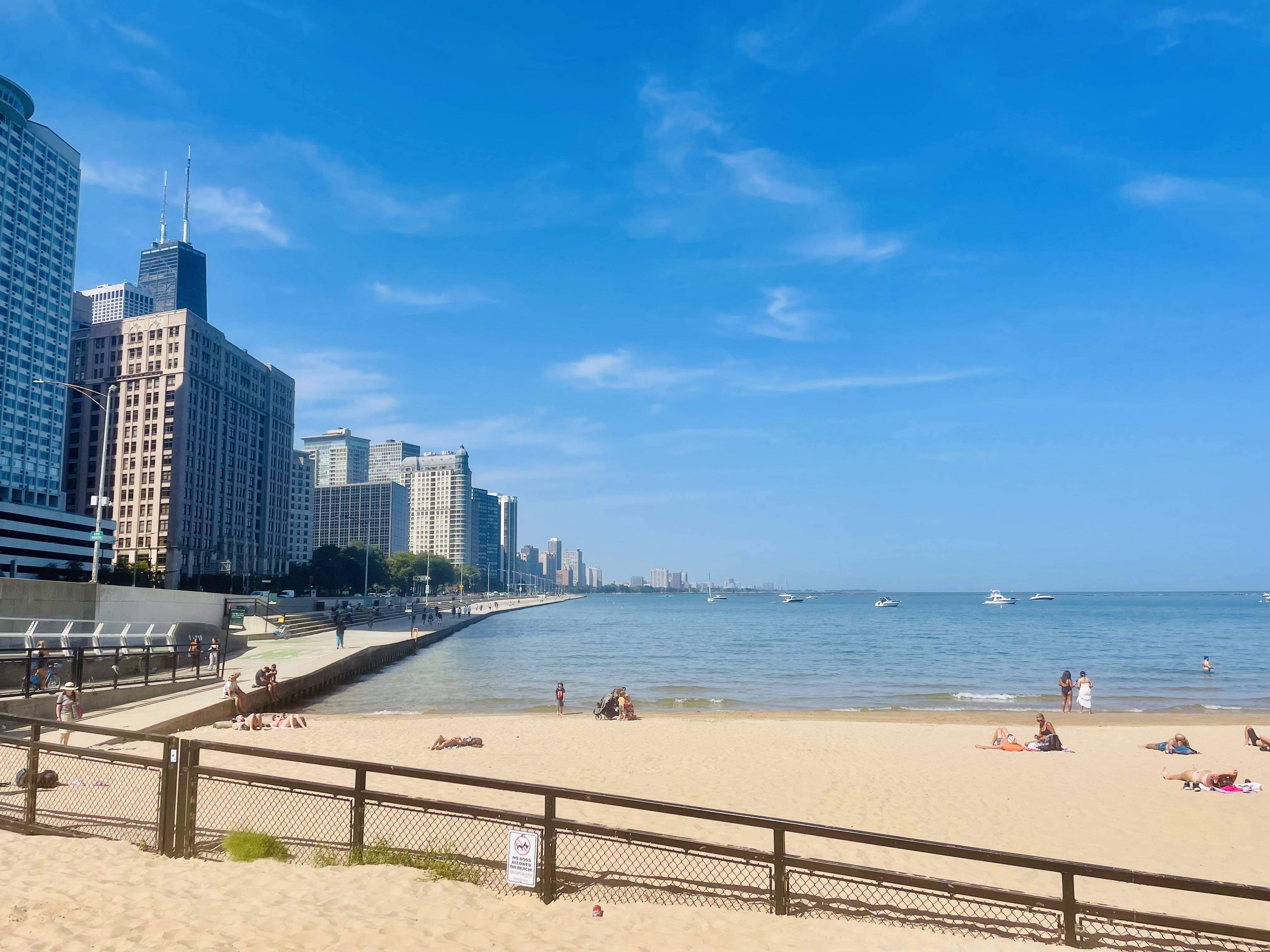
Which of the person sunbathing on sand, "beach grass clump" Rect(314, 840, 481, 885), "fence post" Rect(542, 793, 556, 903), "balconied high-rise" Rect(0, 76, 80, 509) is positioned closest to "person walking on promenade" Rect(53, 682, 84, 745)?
"beach grass clump" Rect(314, 840, 481, 885)

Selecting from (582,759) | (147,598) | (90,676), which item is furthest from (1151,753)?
(147,598)

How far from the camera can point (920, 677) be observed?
49.7 metres

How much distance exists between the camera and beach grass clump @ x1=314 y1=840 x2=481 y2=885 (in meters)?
8.46

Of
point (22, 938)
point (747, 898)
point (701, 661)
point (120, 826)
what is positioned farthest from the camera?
point (701, 661)

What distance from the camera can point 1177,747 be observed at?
23.5m

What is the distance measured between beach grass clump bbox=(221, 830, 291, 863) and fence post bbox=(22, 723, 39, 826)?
86.2 inches

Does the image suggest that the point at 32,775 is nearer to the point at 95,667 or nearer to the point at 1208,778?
the point at 95,667

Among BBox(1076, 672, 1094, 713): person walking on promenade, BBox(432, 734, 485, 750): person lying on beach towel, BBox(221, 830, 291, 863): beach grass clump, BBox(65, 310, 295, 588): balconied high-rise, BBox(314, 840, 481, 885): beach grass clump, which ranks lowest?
BBox(1076, 672, 1094, 713): person walking on promenade

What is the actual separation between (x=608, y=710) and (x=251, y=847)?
73.2ft

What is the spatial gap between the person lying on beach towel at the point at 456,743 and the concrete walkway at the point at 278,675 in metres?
6.68

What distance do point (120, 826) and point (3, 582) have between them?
2538 centimetres

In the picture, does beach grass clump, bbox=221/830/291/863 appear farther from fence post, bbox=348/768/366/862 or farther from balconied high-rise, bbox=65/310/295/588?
balconied high-rise, bbox=65/310/295/588

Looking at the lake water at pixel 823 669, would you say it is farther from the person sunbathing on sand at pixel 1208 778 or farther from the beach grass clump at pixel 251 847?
the beach grass clump at pixel 251 847

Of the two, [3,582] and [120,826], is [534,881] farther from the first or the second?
[3,582]
